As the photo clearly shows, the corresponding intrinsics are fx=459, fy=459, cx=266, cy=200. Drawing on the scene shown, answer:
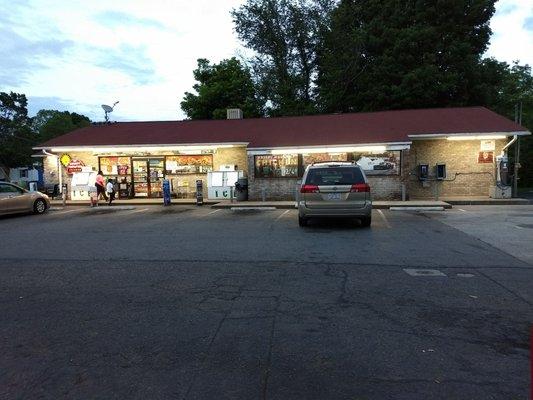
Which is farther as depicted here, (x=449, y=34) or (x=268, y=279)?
(x=449, y=34)

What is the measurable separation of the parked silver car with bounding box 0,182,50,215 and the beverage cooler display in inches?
244

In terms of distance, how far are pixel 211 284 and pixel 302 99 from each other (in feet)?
115

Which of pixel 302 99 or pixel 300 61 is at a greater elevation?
pixel 300 61

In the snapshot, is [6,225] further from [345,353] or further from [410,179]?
[410,179]

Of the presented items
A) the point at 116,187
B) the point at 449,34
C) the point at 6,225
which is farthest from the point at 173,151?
the point at 449,34

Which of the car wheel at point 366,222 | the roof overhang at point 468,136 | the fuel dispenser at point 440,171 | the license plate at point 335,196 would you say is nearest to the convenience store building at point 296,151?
the roof overhang at point 468,136

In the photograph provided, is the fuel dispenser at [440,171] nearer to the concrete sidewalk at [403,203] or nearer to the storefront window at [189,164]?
the concrete sidewalk at [403,203]

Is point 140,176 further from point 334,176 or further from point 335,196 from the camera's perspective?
point 335,196

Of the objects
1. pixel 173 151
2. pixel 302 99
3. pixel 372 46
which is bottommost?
pixel 173 151

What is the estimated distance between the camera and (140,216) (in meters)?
17.0

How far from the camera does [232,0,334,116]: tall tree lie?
1560 inches

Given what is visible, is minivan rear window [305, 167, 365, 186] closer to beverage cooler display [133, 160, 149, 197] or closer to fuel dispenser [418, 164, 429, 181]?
fuel dispenser [418, 164, 429, 181]

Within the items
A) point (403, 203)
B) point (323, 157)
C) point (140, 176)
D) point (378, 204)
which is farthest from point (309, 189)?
point (140, 176)

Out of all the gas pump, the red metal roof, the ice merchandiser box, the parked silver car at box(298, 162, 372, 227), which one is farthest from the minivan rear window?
the ice merchandiser box
